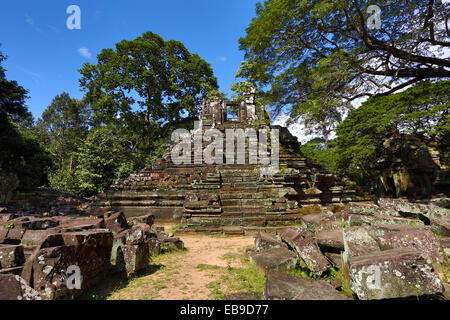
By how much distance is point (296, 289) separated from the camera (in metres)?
2.11

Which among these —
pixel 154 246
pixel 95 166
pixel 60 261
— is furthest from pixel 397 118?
pixel 95 166

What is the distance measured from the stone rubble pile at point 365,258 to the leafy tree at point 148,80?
67.4 ft

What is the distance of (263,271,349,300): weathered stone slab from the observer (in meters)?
1.80

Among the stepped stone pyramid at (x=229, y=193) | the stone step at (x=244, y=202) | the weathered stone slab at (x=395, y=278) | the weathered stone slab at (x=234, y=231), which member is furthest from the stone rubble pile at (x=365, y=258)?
the stone step at (x=244, y=202)

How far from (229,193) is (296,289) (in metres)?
6.17

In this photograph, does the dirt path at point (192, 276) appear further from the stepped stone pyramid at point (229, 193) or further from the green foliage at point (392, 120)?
the green foliage at point (392, 120)

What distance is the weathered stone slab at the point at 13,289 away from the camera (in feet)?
5.68

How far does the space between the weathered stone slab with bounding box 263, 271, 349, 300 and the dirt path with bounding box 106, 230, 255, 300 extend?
677 mm

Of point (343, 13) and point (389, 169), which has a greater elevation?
point (343, 13)

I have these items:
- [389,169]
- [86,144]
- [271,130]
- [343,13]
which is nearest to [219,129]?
[271,130]

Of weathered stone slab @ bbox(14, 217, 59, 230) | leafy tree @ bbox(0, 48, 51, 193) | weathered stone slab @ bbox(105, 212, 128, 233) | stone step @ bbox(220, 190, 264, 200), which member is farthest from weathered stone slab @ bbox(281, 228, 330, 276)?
leafy tree @ bbox(0, 48, 51, 193)
